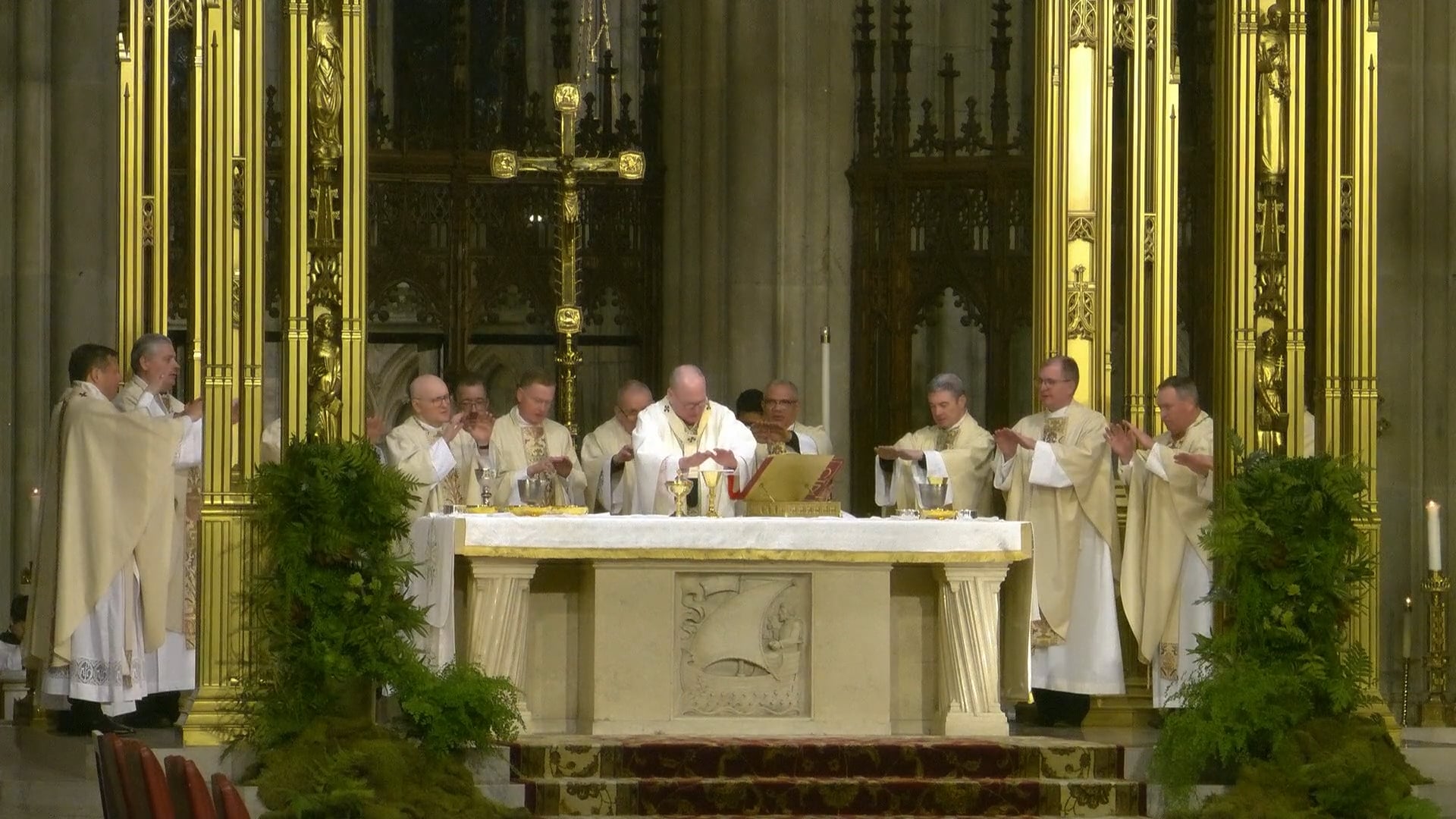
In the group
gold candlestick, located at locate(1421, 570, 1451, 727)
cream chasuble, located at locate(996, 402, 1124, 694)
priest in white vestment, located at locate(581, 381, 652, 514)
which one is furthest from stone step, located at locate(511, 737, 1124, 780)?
gold candlestick, located at locate(1421, 570, 1451, 727)

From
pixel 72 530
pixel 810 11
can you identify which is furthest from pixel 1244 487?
pixel 810 11

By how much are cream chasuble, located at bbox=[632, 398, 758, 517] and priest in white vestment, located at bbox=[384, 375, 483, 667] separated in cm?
79

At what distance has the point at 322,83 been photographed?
1088cm

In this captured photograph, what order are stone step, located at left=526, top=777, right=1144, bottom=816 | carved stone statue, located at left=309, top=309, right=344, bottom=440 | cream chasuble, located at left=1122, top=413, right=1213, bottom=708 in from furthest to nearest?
cream chasuble, located at left=1122, top=413, right=1213, bottom=708
carved stone statue, located at left=309, top=309, right=344, bottom=440
stone step, located at left=526, top=777, right=1144, bottom=816

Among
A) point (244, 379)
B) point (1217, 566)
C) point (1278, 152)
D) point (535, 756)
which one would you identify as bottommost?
point (535, 756)

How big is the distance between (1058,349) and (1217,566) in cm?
305

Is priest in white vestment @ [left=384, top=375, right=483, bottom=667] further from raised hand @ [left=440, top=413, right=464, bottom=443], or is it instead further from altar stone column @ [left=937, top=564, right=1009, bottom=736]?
altar stone column @ [left=937, top=564, right=1009, bottom=736]

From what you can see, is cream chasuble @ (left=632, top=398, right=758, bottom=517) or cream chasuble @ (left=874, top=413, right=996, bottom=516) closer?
cream chasuble @ (left=632, top=398, right=758, bottom=517)

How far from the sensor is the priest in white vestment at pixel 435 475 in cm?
1131

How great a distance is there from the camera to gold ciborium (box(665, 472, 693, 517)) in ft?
38.4

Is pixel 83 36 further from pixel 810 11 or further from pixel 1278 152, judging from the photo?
pixel 1278 152

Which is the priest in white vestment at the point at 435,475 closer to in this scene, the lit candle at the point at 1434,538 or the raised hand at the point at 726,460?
the raised hand at the point at 726,460

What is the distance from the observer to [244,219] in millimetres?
11422

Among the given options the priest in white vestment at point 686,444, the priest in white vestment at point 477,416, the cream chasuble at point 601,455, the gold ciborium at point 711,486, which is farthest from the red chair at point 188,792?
the cream chasuble at point 601,455
